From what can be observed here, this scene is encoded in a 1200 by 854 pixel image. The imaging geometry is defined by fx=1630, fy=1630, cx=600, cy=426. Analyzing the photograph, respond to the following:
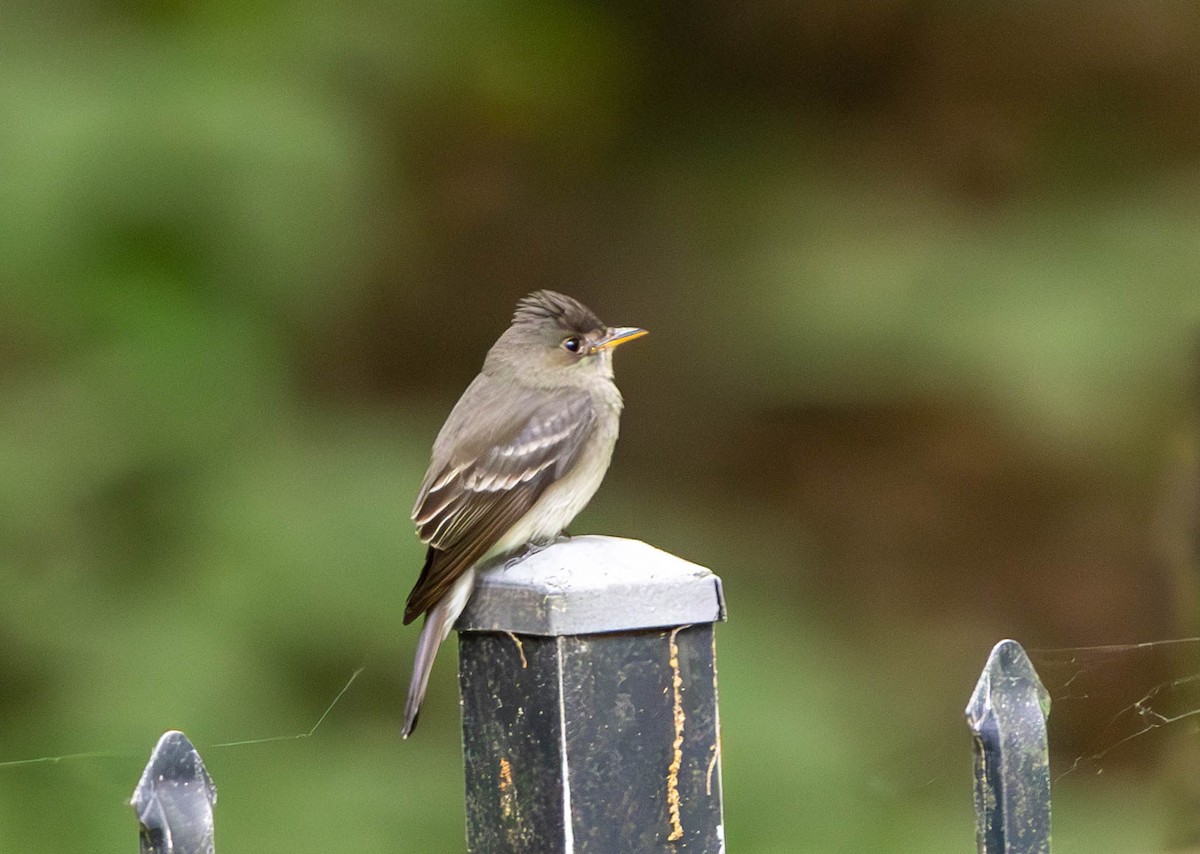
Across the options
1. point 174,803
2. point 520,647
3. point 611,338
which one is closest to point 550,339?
point 611,338

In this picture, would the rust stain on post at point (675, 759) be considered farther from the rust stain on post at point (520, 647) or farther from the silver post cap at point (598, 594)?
A: the rust stain on post at point (520, 647)

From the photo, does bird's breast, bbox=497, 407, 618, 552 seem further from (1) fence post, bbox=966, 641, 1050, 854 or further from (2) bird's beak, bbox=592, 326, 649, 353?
(1) fence post, bbox=966, 641, 1050, 854

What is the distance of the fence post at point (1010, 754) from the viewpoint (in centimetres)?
164

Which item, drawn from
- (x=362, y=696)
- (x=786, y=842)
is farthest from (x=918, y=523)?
(x=362, y=696)

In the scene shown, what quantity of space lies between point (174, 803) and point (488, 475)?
4.69 ft

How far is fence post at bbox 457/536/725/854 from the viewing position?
1.57 m

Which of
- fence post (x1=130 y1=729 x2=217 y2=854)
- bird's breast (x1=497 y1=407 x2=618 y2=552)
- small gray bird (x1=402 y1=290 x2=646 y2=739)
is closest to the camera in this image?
fence post (x1=130 y1=729 x2=217 y2=854)

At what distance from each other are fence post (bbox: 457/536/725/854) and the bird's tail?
75cm

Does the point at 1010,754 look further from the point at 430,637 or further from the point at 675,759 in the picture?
the point at 430,637

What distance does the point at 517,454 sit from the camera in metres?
2.84

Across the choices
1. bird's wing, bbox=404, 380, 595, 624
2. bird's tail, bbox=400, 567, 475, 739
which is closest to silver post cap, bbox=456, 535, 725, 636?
bird's tail, bbox=400, 567, 475, 739

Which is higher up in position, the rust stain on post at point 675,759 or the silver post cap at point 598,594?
the silver post cap at point 598,594

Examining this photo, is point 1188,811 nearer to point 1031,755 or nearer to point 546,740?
point 1031,755

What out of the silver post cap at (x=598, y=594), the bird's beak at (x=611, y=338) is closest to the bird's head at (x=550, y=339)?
the bird's beak at (x=611, y=338)
